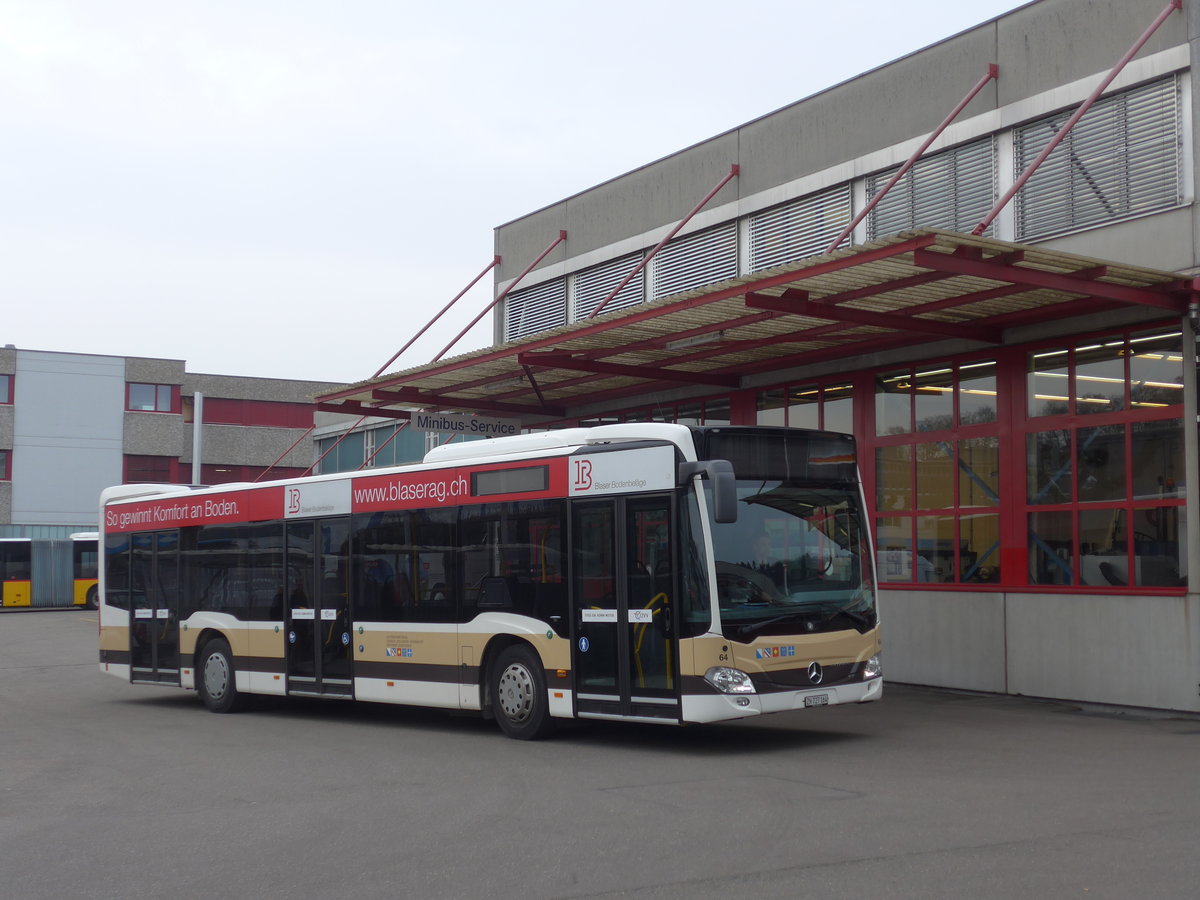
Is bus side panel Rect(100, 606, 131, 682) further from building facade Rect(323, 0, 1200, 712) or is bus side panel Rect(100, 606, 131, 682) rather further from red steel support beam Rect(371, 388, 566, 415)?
red steel support beam Rect(371, 388, 566, 415)

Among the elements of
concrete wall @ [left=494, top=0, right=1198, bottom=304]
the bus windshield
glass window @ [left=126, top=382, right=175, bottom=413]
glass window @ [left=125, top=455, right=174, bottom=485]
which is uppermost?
glass window @ [left=126, top=382, right=175, bottom=413]

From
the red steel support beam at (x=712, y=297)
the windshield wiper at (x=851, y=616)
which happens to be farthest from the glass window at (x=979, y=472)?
the windshield wiper at (x=851, y=616)

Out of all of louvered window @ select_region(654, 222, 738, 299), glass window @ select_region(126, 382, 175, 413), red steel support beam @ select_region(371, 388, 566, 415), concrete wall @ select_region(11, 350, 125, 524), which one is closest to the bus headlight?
louvered window @ select_region(654, 222, 738, 299)

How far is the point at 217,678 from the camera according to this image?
17.3 m

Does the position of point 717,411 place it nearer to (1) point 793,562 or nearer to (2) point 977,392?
(2) point 977,392

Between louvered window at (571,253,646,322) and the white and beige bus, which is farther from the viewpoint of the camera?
louvered window at (571,253,646,322)

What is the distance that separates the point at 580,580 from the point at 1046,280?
17.5 feet

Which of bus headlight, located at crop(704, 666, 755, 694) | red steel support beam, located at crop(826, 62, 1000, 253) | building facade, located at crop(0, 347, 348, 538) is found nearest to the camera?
bus headlight, located at crop(704, 666, 755, 694)

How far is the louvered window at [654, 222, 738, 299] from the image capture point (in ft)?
71.4

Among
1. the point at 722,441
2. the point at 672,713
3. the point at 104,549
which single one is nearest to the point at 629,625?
the point at 672,713

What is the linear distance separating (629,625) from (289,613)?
219 inches

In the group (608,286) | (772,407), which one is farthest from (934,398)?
(608,286)

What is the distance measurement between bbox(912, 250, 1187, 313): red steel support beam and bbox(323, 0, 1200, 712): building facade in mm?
32

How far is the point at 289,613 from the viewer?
16219 mm
